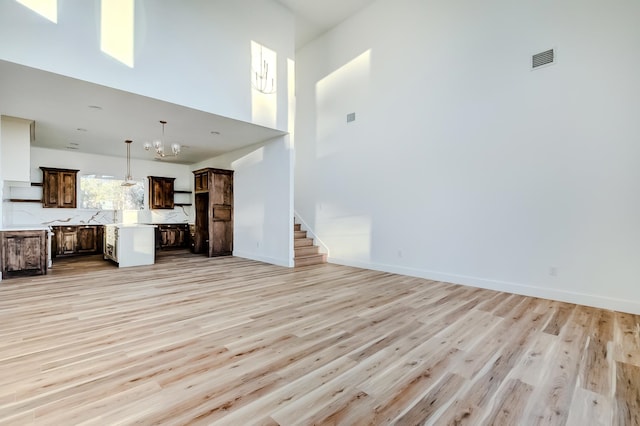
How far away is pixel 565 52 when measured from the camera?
395 centimetres

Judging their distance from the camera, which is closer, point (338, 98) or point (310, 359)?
point (310, 359)

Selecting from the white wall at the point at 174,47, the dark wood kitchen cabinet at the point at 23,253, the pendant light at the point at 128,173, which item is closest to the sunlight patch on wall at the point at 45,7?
the white wall at the point at 174,47

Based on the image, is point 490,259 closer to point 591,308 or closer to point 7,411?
point 591,308

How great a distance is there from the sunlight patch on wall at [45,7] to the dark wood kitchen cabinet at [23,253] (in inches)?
142

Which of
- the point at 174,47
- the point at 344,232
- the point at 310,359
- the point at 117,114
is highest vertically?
the point at 174,47

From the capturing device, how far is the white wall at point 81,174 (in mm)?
7270

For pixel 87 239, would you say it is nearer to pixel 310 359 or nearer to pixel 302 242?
pixel 302 242

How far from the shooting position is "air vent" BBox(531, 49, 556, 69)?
4.05 meters

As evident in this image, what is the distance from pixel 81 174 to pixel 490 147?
9960mm

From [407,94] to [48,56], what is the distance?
539 centimetres

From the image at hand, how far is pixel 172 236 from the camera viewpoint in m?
9.45

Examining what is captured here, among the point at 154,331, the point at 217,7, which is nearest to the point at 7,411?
the point at 154,331

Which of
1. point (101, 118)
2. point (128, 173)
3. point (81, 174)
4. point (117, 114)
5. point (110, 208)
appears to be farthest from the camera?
point (128, 173)

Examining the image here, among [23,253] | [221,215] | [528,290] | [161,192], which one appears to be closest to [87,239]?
[161,192]
